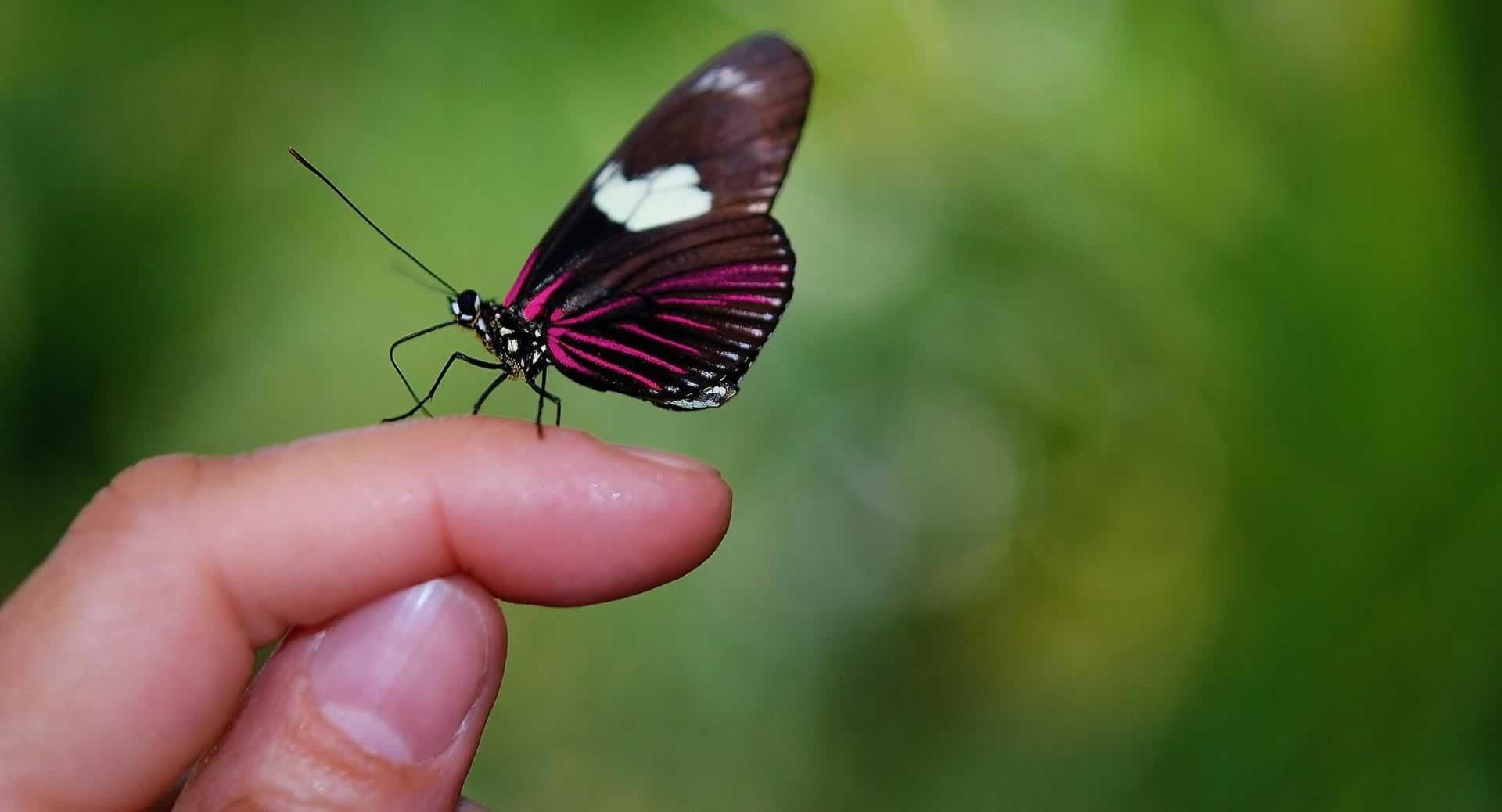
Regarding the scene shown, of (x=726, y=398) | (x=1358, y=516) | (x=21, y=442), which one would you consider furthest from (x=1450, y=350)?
(x=21, y=442)

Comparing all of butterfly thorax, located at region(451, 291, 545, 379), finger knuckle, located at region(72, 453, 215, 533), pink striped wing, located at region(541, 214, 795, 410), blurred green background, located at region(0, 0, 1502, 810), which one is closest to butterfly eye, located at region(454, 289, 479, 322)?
butterfly thorax, located at region(451, 291, 545, 379)

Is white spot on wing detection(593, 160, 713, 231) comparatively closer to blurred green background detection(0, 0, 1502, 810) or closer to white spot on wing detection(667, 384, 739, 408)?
white spot on wing detection(667, 384, 739, 408)

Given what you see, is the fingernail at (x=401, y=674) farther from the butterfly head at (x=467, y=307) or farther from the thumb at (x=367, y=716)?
the butterfly head at (x=467, y=307)

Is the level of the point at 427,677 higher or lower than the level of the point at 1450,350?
lower

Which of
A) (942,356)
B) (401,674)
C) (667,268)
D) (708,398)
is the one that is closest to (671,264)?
Answer: (667,268)

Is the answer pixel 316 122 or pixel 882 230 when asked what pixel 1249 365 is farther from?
pixel 316 122

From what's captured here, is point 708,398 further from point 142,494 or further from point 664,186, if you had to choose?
point 142,494
